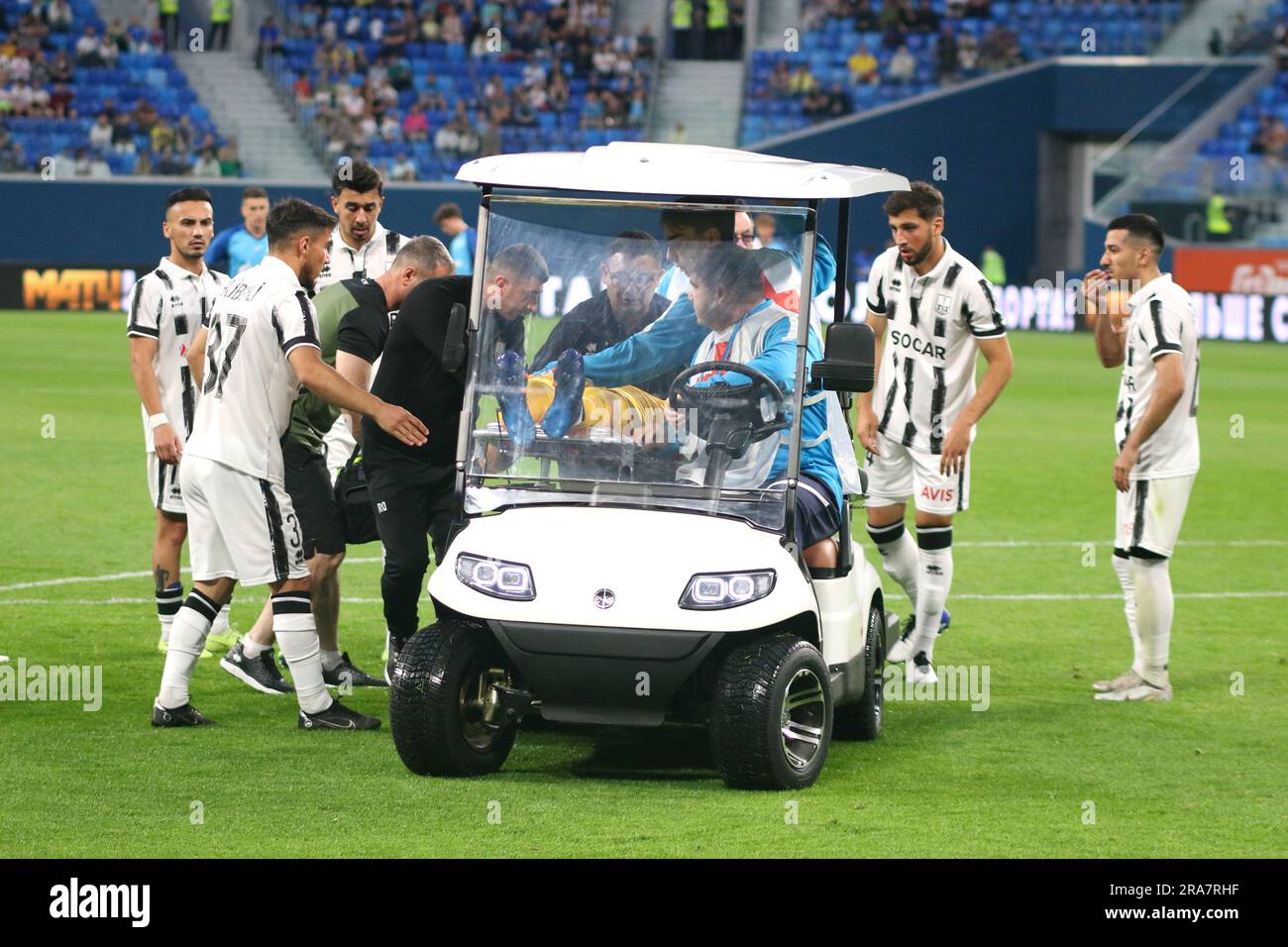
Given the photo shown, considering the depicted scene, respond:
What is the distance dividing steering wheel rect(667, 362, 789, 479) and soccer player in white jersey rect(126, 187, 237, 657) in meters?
2.78

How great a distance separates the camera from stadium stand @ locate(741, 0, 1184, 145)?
36.3 meters

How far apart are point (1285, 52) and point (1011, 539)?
26.4 m

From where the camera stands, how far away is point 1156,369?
7359 millimetres

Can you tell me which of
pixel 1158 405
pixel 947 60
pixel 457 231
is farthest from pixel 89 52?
pixel 1158 405

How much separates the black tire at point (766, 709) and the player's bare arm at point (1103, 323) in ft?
8.47

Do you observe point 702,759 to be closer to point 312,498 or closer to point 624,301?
point 624,301

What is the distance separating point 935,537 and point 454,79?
3079cm

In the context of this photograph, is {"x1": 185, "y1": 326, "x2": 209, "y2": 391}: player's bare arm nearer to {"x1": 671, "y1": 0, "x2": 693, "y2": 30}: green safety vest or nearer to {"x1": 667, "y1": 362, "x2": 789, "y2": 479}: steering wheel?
{"x1": 667, "y1": 362, "x2": 789, "y2": 479}: steering wheel

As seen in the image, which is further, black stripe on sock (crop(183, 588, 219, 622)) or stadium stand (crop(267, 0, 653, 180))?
stadium stand (crop(267, 0, 653, 180))

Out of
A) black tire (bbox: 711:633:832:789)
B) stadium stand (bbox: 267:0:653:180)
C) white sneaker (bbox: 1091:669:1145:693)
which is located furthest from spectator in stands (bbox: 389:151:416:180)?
black tire (bbox: 711:633:832:789)

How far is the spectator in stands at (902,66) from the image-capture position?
120 ft

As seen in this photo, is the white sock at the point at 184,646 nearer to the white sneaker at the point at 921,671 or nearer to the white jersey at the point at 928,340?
the white sneaker at the point at 921,671

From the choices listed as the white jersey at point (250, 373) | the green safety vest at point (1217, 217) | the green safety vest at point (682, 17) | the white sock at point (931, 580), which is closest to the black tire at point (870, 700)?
the white sock at point (931, 580)

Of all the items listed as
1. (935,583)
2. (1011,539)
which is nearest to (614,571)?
(935,583)
